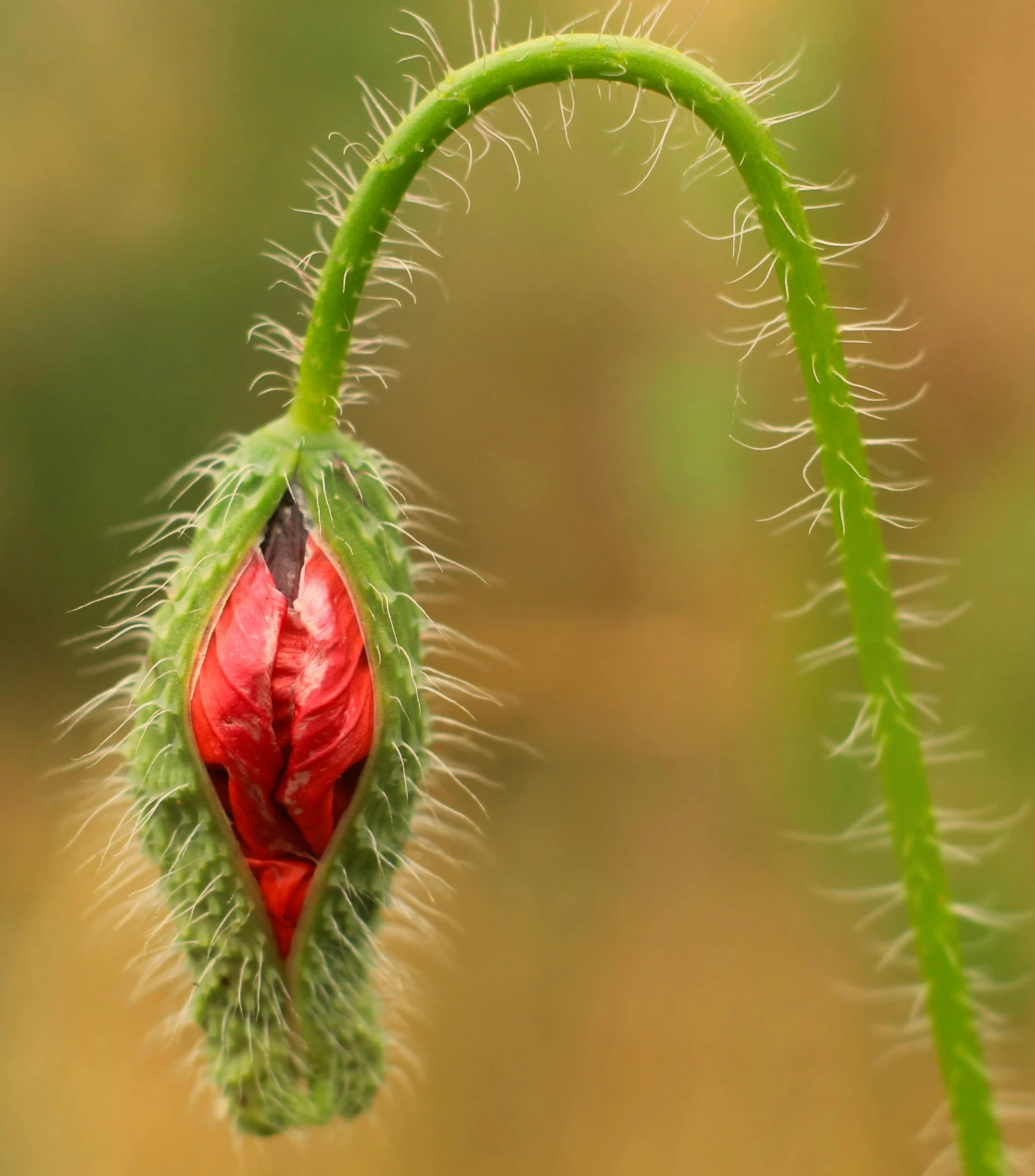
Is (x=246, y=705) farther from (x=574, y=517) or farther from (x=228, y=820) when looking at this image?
(x=574, y=517)

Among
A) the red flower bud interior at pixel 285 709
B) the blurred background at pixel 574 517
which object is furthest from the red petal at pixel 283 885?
the blurred background at pixel 574 517

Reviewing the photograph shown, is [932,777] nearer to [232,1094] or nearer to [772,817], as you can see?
[772,817]

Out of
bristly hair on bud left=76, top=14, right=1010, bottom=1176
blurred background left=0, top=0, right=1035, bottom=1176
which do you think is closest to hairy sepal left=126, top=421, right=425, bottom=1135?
bristly hair on bud left=76, top=14, right=1010, bottom=1176

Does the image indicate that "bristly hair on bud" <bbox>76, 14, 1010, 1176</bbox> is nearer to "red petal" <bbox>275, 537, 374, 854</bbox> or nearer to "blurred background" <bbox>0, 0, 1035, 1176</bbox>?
"red petal" <bbox>275, 537, 374, 854</bbox>

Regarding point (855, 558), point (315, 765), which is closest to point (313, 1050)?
point (315, 765)

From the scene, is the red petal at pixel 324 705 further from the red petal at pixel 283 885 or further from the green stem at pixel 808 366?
the green stem at pixel 808 366
